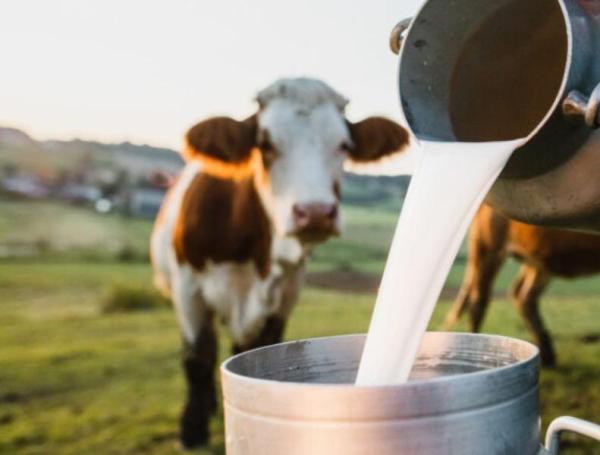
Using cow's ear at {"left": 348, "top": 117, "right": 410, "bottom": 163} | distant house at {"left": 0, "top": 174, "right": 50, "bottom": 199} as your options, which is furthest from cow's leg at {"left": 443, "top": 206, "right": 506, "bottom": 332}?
distant house at {"left": 0, "top": 174, "right": 50, "bottom": 199}

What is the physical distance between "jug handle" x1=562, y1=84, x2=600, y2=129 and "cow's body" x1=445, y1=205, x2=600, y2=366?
1.76 metres

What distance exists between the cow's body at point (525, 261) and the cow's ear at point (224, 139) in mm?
757

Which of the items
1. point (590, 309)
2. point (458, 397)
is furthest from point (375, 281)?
point (458, 397)

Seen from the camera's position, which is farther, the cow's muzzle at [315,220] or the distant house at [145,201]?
the distant house at [145,201]

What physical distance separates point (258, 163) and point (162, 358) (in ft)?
3.50

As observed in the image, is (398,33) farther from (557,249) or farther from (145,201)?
(145,201)

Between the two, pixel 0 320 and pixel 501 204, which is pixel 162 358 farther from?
pixel 501 204

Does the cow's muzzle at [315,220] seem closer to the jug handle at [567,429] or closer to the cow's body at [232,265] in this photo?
the cow's body at [232,265]

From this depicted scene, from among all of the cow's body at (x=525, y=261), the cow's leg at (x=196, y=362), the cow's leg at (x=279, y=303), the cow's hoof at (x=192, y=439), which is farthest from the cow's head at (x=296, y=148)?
the cow's body at (x=525, y=261)

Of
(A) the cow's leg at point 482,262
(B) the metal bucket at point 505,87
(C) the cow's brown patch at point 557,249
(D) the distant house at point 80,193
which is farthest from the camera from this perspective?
(D) the distant house at point 80,193

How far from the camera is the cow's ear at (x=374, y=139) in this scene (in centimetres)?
172

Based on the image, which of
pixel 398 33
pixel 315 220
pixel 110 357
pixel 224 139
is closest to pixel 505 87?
pixel 398 33

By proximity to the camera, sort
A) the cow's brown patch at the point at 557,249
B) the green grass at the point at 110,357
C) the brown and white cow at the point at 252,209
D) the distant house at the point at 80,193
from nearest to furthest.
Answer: the brown and white cow at the point at 252,209, the green grass at the point at 110,357, the cow's brown patch at the point at 557,249, the distant house at the point at 80,193

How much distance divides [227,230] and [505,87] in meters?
1.17
